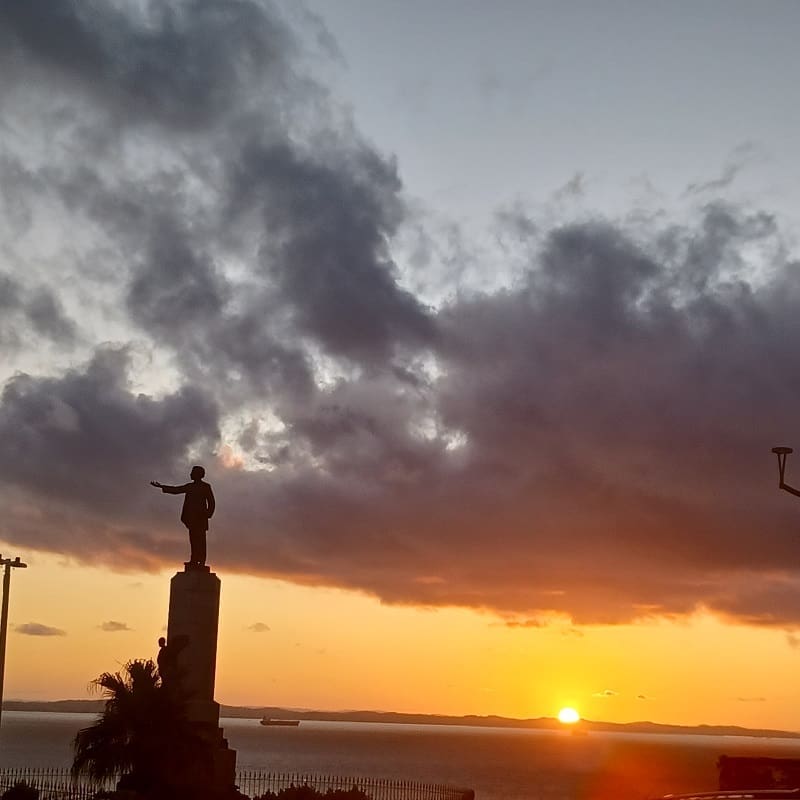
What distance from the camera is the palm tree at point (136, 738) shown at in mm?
30688

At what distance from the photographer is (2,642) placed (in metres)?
46.2

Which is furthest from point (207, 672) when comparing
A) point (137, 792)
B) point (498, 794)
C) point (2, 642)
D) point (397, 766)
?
point (397, 766)

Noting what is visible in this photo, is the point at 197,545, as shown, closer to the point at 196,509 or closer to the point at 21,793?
the point at 196,509

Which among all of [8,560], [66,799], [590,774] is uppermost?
[8,560]

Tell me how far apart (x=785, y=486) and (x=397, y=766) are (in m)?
167

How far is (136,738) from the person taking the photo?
102 ft

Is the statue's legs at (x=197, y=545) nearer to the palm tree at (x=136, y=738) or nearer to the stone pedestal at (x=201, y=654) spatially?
the stone pedestal at (x=201, y=654)

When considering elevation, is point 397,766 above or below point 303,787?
below

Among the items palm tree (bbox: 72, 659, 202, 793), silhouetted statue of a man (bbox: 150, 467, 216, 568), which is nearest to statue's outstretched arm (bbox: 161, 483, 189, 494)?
silhouetted statue of a man (bbox: 150, 467, 216, 568)

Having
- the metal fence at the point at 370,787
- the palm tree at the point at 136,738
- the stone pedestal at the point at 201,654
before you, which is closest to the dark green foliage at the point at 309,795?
the metal fence at the point at 370,787

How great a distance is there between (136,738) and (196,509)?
9.23m

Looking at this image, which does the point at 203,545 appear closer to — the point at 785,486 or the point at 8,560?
the point at 8,560

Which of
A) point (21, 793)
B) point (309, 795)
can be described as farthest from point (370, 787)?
point (21, 793)

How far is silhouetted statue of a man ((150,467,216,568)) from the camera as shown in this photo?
37.8m
